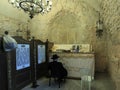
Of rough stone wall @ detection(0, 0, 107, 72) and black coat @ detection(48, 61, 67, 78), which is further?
rough stone wall @ detection(0, 0, 107, 72)

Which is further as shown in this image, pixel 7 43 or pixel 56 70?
pixel 56 70

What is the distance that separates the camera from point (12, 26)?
5676 millimetres

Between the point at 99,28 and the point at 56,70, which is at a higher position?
the point at 99,28

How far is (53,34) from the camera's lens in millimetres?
6625

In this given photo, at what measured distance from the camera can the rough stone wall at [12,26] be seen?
517 centimetres

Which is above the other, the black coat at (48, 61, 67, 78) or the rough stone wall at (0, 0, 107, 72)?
the rough stone wall at (0, 0, 107, 72)

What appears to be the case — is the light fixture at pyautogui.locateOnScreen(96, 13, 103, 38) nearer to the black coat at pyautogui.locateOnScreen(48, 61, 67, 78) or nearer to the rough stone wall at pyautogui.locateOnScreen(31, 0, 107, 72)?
the rough stone wall at pyautogui.locateOnScreen(31, 0, 107, 72)

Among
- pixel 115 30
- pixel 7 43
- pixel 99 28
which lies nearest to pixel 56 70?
pixel 7 43

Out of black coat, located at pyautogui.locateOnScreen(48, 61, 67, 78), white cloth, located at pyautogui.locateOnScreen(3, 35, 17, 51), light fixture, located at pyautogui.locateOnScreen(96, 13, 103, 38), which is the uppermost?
light fixture, located at pyautogui.locateOnScreen(96, 13, 103, 38)

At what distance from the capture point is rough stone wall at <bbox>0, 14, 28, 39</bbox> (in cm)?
517

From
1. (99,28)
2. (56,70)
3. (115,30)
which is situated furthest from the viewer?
(99,28)

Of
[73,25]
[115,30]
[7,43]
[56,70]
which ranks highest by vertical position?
[73,25]

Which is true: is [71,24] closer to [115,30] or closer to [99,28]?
[99,28]

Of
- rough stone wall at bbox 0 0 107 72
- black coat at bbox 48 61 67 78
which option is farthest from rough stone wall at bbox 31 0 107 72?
black coat at bbox 48 61 67 78
